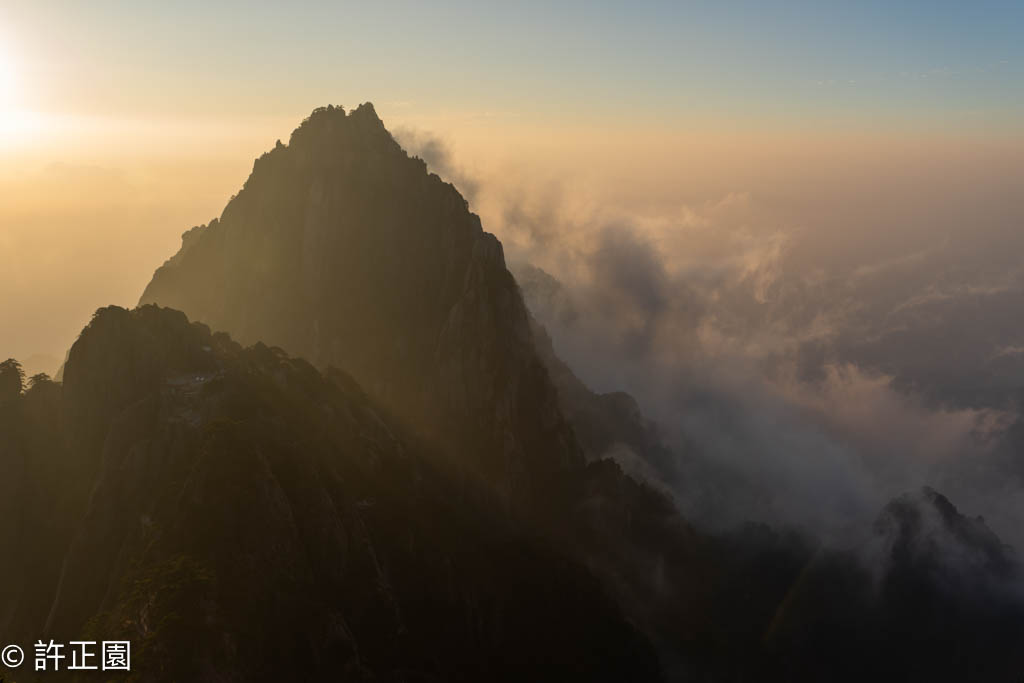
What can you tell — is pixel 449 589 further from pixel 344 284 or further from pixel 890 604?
pixel 890 604

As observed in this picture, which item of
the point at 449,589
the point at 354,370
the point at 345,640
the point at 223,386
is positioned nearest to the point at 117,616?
the point at 345,640

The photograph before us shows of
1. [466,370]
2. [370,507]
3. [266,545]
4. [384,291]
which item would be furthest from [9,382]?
[466,370]

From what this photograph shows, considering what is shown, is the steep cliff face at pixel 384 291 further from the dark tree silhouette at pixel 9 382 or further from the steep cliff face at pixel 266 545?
the dark tree silhouette at pixel 9 382

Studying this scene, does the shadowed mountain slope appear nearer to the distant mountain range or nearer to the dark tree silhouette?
the distant mountain range

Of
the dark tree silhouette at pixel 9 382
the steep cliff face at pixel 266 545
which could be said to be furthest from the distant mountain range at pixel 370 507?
the dark tree silhouette at pixel 9 382

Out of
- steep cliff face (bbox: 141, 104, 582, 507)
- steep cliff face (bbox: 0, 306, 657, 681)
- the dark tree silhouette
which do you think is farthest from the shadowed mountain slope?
the dark tree silhouette
